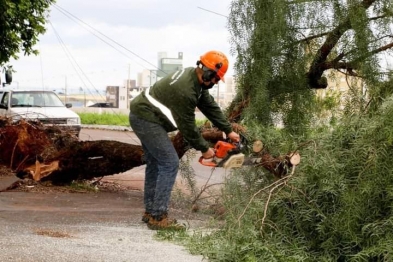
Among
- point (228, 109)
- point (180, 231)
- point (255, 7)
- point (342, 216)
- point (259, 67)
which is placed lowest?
point (180, 231)

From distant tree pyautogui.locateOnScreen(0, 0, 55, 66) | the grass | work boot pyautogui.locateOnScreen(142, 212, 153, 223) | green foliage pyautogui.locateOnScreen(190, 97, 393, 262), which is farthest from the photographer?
the grass

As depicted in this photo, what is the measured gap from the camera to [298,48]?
25.7 ft

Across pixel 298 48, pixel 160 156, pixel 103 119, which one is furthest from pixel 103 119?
pixel 160 156

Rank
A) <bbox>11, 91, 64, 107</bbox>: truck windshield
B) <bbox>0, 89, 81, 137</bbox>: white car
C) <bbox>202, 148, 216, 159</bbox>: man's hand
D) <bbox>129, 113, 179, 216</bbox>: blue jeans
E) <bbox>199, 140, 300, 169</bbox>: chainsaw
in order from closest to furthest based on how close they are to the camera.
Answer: <bbox>199, 140, 300, 169</bbox>: chainsaw < <bbox>202, 148, 216, 159</bbox>: man's hand < <bbox>129, 113, 179, 216</bbox>: blue jeans < <bbox>0, 89, 81, 137</bbox>: white car < <bbox>11, 91, 64, 107</bbox>: truck windshield

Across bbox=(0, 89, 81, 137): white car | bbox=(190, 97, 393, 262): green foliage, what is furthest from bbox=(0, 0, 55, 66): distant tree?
bbox=(190, 97, 393, 262): green foliage

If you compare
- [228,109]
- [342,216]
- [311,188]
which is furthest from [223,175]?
[342,216]

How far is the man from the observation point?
21.7 feet

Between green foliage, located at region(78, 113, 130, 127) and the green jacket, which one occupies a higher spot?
the green jacket

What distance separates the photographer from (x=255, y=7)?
7.70 m

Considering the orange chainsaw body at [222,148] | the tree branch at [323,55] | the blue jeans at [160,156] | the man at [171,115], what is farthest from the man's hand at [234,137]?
the tree branch at [323,55]

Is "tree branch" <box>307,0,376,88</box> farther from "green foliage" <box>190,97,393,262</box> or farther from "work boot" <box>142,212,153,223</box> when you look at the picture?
"work boot" <box>142,212,153,223</box>

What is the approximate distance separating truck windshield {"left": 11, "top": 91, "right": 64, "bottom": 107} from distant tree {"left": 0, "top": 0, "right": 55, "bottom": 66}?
9.38 ft

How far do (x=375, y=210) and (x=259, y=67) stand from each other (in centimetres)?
282

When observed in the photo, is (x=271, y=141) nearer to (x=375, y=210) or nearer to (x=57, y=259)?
(x=375, y=210)
